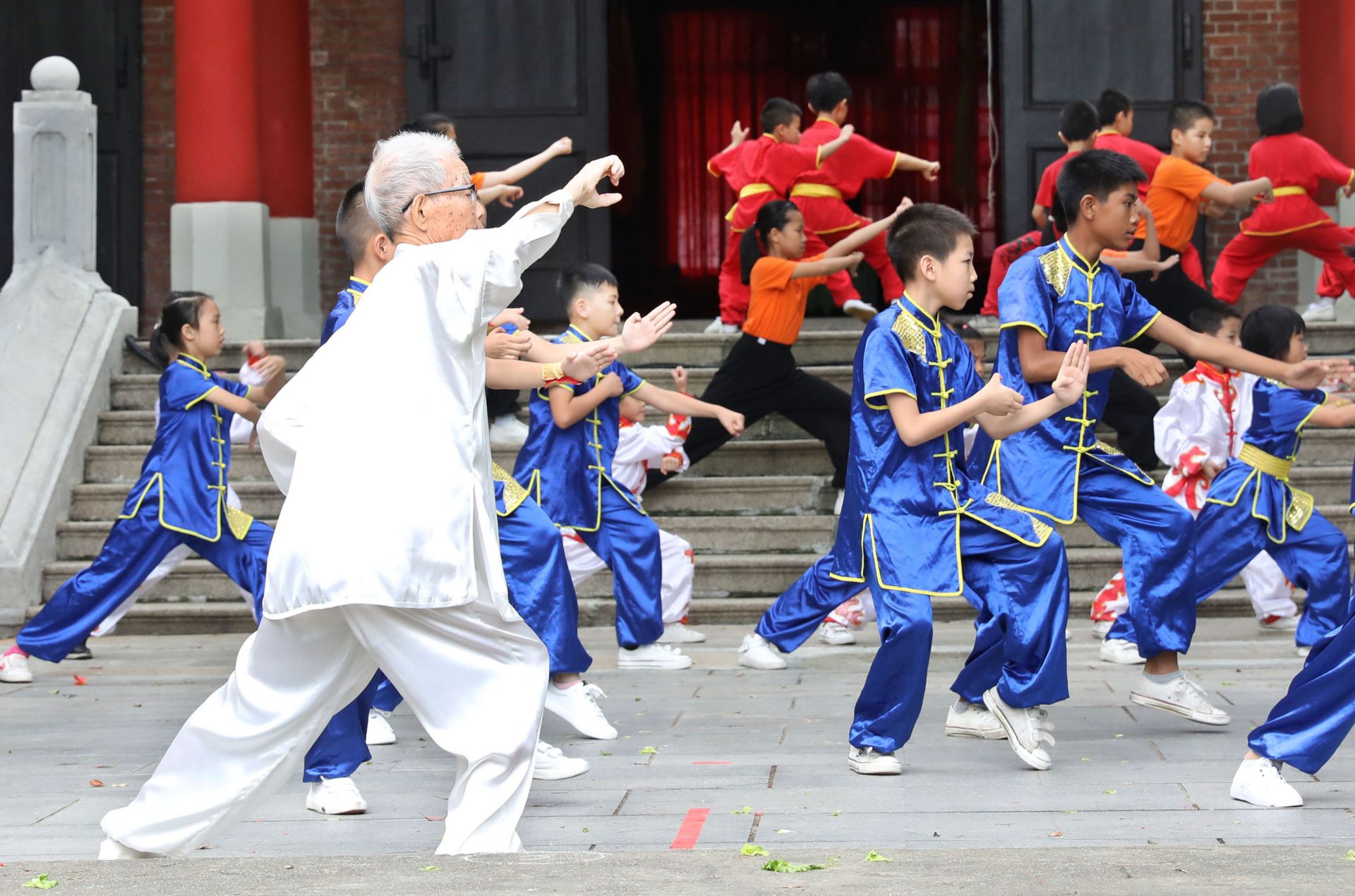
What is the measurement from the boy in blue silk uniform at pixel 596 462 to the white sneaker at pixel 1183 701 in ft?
6.48

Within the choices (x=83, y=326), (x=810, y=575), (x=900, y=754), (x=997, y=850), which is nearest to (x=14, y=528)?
(x=83, y=326)

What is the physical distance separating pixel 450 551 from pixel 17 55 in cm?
1059

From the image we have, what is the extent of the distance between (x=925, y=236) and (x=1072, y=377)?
0.66m

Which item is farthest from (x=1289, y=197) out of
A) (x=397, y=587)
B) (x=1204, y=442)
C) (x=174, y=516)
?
(x=397, y=587)

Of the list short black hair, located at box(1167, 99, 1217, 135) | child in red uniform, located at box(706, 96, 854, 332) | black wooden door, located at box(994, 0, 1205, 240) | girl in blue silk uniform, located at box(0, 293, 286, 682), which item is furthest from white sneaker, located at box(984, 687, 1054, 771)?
black wooden door, located at box(994, 0, 1205, 240)

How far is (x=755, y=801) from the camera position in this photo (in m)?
4.47

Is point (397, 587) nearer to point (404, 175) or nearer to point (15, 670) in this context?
point (404, 175)

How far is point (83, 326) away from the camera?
382 inches

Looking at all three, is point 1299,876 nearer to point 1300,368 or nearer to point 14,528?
point 1300,368

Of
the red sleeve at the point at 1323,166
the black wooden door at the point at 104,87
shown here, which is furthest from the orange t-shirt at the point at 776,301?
the black wooden door at the point at 104,87

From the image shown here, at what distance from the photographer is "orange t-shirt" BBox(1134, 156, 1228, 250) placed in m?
9.41

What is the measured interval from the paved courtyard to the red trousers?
3952 mm

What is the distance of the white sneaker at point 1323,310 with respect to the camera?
1030 cm

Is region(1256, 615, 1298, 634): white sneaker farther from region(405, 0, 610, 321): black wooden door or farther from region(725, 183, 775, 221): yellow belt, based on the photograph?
region(405, 0, 610, 321): black wooden door
